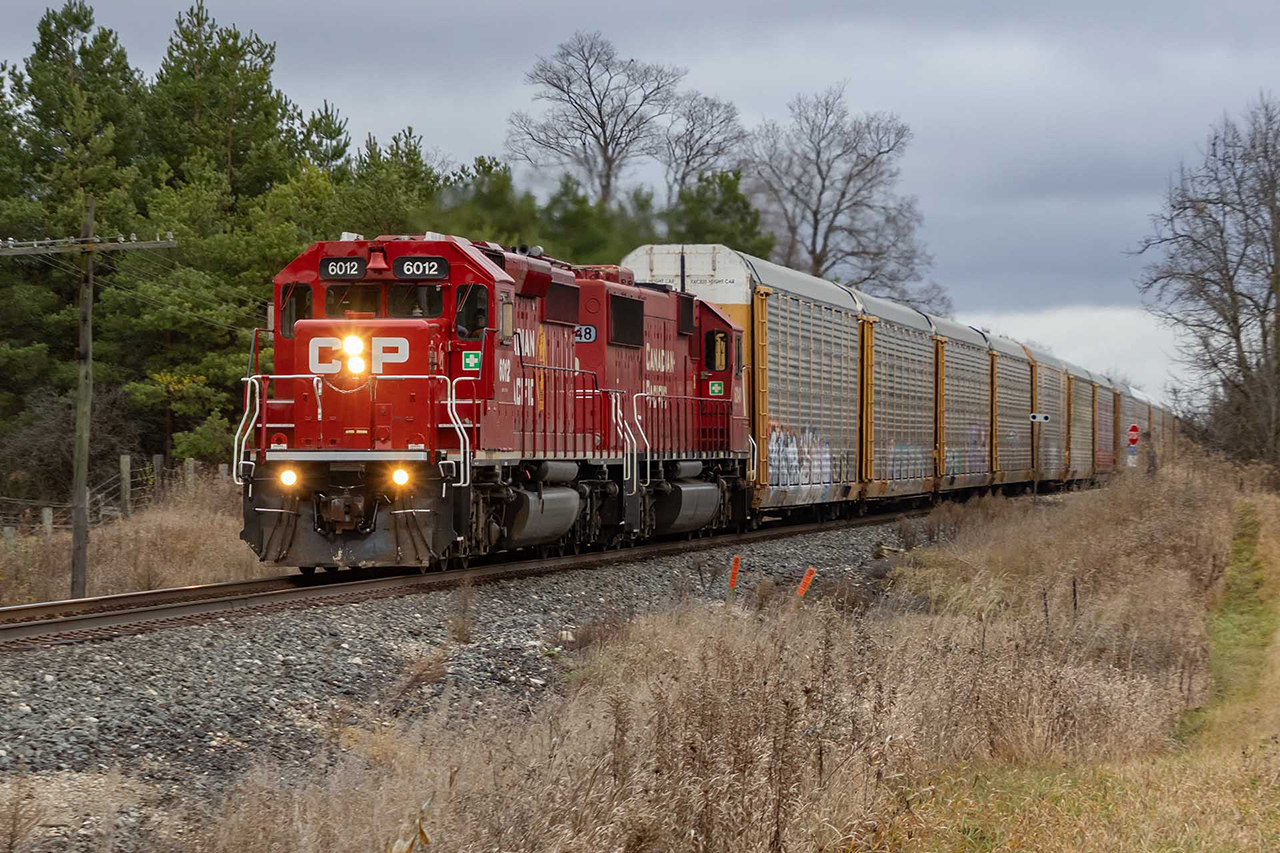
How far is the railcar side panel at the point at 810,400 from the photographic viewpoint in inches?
806

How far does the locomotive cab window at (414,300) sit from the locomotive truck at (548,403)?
0.8 inches

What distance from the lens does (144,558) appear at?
1667 cm

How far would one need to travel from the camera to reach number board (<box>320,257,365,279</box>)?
551 inches

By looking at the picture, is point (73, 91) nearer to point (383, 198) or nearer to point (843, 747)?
point (383, 198)

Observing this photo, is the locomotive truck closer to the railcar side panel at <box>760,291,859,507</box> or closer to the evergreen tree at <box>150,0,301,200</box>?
the railcar side panel at <box>760,291,859,507</box>

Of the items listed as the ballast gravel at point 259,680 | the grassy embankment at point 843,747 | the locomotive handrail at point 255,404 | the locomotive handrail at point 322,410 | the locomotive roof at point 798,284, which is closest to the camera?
the grassy embankment at point 843,747

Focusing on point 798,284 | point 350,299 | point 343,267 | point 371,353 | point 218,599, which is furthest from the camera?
point 798,284

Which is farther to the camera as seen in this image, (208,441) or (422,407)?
(208,441)

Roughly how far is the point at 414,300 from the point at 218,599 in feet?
12.4

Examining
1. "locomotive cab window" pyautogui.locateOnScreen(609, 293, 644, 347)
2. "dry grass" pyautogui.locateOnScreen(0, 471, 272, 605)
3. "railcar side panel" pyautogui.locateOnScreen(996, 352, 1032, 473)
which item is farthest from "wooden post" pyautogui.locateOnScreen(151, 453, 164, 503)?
"railcar side panel" pyautogui.locateOnScreen(996, 352, 1032, 473)

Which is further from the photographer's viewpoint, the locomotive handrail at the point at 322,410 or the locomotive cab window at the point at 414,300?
the locomotive cab window at the point at 414,300

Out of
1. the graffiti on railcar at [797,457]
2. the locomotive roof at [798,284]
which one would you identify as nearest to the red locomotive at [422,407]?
the locomotive roof at [798,284]

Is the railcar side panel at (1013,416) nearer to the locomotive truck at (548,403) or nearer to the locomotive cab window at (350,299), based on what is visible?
the locomotive truck at (548,403)

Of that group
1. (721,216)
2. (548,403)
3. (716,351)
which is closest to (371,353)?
(548,403)
